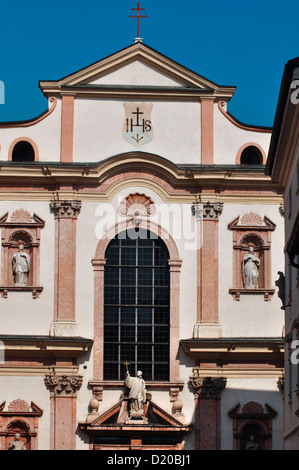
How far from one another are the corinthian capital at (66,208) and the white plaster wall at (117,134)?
1286 mm

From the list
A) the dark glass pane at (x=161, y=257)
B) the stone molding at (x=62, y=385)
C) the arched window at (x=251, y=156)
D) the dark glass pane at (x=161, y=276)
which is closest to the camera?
the stone molding at (x=62, y=385)

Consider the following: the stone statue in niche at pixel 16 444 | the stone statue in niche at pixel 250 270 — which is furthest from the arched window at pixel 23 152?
the stone statue in niche at pixel 16 444

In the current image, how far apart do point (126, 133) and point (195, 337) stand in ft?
19.1

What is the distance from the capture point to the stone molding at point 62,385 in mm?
36938

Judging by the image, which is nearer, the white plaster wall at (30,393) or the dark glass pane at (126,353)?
the white plaster wall at (30,393)

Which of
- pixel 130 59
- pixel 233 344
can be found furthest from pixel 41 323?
pixel 130 59

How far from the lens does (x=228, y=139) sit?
1531 inches

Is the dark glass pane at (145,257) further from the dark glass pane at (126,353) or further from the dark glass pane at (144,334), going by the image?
the dark glass pane at (126,353)

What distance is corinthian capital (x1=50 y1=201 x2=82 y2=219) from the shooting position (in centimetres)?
3816

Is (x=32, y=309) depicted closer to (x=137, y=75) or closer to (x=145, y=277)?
(x=145, y=277)

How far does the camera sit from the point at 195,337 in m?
37.6

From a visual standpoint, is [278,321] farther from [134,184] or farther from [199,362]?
[134,184]

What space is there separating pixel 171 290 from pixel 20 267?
4020 millimetres

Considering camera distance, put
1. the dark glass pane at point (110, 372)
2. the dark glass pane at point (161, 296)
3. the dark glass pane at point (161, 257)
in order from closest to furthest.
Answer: the dark glass pane at point (110, 372), the dark glass pane at point (161, 296), the dark glass pane at point (161, 257)
